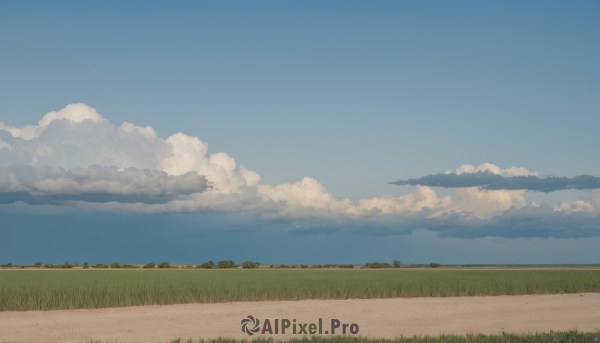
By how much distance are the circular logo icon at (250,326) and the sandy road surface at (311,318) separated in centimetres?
31

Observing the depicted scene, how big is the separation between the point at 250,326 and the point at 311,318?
380cm

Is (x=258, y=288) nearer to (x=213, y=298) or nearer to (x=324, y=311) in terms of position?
(x=213, y=298)

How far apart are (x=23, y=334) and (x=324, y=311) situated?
12990 mm

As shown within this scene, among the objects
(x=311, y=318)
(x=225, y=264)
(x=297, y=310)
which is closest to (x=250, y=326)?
(x=311, y=318)

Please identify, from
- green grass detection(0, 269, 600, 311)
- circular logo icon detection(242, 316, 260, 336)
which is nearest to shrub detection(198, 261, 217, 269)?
green grass detection(0, 269, 600, 311)

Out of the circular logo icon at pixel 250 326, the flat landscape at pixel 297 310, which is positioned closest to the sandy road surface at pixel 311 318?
the flat landscape at pixel 297 310

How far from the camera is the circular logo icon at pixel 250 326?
20059 millimetres

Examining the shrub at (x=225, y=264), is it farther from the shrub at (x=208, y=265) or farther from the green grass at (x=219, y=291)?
the green grass at (x=219, y=291)

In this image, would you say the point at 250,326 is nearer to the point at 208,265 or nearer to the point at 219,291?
the point at 219,291

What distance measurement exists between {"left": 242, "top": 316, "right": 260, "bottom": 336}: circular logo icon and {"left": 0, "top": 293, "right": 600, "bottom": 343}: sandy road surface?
0.31 m

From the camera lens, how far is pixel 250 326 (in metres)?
21.4

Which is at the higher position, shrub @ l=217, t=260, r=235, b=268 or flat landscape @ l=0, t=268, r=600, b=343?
shrub @ l=217, t=260, r=235, b=268

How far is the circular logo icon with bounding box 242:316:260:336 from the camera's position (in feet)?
65.8

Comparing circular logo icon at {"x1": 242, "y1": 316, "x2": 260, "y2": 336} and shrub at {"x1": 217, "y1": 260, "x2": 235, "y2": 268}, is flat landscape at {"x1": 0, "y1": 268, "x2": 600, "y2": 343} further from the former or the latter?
shrub at {"x1": 217, "y1": 260, "x2": 235, "y2": 268}
